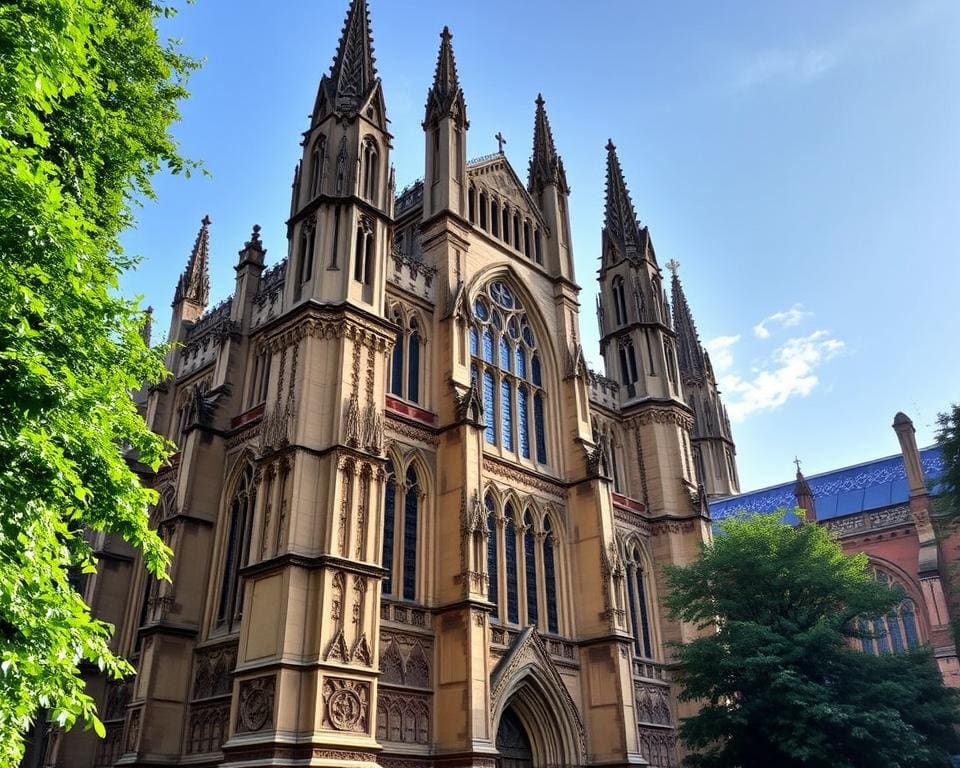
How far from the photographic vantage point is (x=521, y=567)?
82.7 ft

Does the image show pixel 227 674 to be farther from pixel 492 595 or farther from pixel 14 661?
pixel 14 661

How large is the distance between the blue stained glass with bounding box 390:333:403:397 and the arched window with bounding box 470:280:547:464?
130 inches

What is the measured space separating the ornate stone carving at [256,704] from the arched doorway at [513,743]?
8.07m

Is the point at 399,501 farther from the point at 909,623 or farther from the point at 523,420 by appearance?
the point at 909,623

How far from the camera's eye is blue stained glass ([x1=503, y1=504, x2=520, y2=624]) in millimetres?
24438

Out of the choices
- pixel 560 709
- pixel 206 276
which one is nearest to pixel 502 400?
pixel 560 709

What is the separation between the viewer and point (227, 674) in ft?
65.9

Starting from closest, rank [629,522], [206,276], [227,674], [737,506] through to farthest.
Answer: [227,674] → [629,522] → [206,276] → [737,506]

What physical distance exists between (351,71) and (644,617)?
70.1 feet

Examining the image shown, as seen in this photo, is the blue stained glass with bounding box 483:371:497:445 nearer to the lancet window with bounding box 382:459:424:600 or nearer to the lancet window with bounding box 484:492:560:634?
the lancet window with bounding box 484:492:560:634

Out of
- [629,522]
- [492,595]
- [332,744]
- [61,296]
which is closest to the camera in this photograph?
[61,296]

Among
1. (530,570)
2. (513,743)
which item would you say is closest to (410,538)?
(530,570)

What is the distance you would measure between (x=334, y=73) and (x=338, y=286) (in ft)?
28.3

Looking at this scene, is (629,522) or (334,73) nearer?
(334,73)
